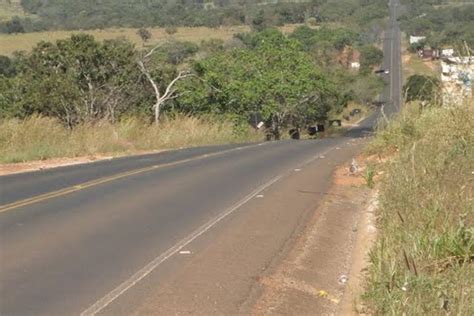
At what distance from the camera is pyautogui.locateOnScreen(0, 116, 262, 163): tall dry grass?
844 inches

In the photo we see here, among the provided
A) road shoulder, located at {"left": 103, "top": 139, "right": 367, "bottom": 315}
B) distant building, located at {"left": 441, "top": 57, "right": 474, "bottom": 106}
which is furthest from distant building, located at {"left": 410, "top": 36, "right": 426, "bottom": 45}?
road shoulder, located at {"left": 103, "top": 139, "right": 367, "bottom": 315}

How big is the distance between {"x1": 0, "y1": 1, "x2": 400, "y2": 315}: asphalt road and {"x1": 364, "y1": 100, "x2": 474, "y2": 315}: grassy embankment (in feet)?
5.80

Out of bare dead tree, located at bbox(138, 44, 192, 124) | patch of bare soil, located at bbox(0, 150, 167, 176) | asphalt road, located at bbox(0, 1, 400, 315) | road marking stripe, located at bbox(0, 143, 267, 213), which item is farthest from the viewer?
bare dead tree, located at bbox(138, 44, 192, 124)

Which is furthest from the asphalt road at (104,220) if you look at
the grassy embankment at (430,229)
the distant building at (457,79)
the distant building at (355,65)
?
the distant building at (355,65)

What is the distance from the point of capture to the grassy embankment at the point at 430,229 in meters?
6.38

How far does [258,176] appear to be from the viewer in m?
16.8

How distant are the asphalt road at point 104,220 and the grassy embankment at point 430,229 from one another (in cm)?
177

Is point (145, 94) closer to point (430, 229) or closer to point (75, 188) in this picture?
point (75, 188)

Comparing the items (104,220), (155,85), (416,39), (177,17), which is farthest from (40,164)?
(177,17)

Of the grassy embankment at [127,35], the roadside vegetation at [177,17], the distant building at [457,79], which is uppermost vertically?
the roadside vegetation at [177,17]

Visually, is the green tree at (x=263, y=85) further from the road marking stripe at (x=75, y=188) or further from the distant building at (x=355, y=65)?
the distant building at (x=355, y=65)

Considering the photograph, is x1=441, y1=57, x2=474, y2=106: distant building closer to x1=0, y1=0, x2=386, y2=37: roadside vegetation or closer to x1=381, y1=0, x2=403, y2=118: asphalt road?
x1=381, y1=0, x2=403, y2=118: asphalt road

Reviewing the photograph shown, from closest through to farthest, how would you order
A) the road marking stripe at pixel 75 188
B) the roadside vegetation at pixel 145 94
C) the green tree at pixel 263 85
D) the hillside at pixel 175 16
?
the road marking stripe at pixel 75 188
the roadside vegetation at pixel 145 94
the green tree at pixel 263 85
the hillside at pixel 175 16

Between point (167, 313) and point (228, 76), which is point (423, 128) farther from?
point (228, 76)
